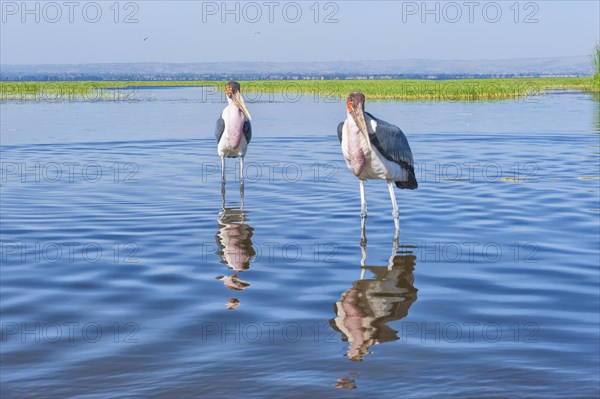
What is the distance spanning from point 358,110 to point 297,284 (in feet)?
10.3

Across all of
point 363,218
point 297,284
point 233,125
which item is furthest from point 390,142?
point 233,125

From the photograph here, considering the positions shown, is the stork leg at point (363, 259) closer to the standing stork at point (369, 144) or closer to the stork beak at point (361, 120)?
the standing stork at point (369, 144)

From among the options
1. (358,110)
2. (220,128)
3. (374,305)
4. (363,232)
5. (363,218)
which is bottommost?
(374,305)

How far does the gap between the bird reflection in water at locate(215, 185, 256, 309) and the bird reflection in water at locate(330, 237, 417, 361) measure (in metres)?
1.17

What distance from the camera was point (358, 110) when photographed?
11.8 metres

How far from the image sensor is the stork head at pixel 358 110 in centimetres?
1160

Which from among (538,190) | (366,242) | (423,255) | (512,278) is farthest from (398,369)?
(538,190)

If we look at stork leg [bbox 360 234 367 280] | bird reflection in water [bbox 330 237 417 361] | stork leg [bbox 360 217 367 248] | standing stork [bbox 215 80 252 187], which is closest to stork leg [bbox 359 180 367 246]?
stork leg [bbox 360 217 367 248]

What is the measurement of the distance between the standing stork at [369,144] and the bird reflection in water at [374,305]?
1.92m

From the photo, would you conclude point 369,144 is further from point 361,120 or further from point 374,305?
point 374,305

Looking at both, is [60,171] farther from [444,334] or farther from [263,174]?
[444,334]

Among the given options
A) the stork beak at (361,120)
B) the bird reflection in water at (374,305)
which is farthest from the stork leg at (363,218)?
the bird reflection in water at (374,305)

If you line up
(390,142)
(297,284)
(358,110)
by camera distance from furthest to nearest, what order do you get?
1. (390,142)
2. (358,110)
3. (297,284)

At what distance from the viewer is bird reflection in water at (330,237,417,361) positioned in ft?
24.5
